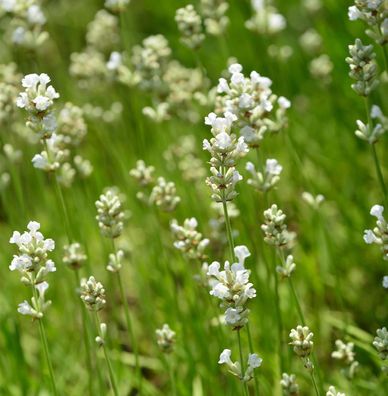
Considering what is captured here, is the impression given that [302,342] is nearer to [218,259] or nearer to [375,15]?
[375,15]

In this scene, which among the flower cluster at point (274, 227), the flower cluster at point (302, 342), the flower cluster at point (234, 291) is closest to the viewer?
the flower cluster at point (234, 291)

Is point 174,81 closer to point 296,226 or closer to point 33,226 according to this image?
point 296,226

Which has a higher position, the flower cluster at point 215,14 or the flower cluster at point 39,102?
the flower cluster at point 215,14

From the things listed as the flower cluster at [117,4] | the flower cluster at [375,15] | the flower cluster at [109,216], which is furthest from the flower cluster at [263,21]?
the flower cluster at [109,216]

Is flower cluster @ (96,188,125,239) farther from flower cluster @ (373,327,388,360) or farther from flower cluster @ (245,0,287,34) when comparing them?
flower cluster @ (245,0,287,34)

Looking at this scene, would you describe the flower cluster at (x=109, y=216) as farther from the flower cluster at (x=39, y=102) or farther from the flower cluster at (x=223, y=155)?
the flower cluster at (x=223, y=155)

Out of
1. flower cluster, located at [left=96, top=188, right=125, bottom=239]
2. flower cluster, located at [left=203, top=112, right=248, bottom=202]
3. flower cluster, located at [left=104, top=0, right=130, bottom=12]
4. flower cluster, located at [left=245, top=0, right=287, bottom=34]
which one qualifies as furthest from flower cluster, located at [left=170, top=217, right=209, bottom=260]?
flower cluster, located at [left=245, top=0, right=287, bottom=34]

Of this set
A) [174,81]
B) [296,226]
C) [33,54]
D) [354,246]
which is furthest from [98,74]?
[354,246]

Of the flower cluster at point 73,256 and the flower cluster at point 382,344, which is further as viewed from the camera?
the flower cluster at point 73,256
